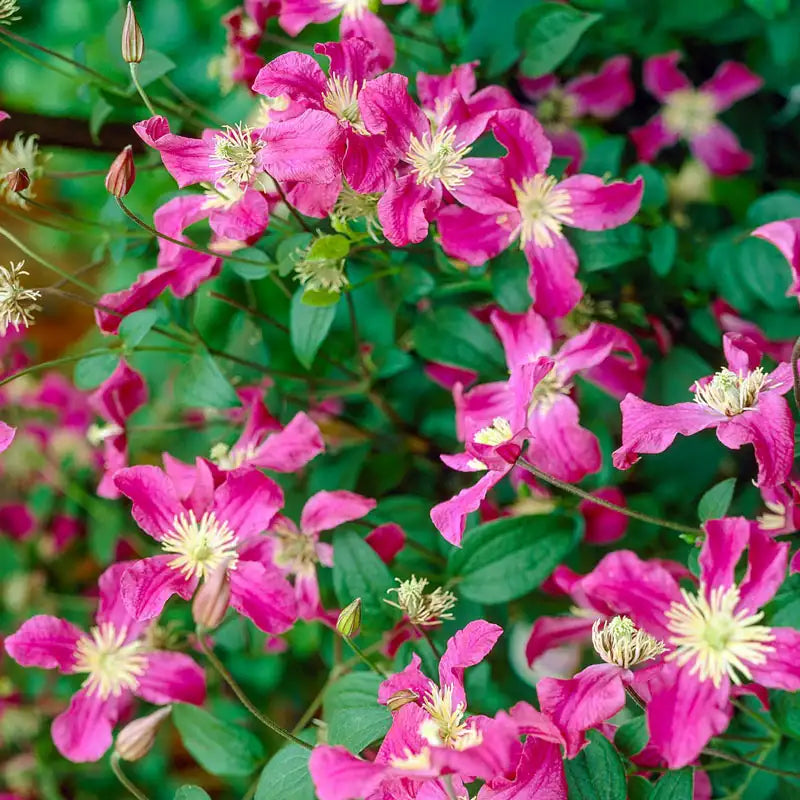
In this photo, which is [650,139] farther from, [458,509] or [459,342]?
[458,509]

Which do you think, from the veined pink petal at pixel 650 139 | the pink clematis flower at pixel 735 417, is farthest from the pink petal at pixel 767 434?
the veined pink petal at pixel 650 139

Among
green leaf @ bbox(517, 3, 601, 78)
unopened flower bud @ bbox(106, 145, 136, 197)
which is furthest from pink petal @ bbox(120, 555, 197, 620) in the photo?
→ green leaf @ bbox(517, 3, 601, 78)

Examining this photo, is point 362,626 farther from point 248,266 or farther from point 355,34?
point 355,34

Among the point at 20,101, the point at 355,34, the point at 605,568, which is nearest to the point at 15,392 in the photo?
the point at 20,101

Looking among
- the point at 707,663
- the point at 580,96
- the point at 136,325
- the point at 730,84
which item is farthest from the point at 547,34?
the point at 707,663

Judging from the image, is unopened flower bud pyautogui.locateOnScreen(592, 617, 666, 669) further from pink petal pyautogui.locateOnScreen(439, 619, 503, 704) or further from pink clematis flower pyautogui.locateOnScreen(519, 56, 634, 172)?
pink clematis flower pyautogui.locateOnScreen(519, 56, 634, 172)

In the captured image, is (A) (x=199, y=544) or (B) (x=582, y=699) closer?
(B) (x=582, y=699)
